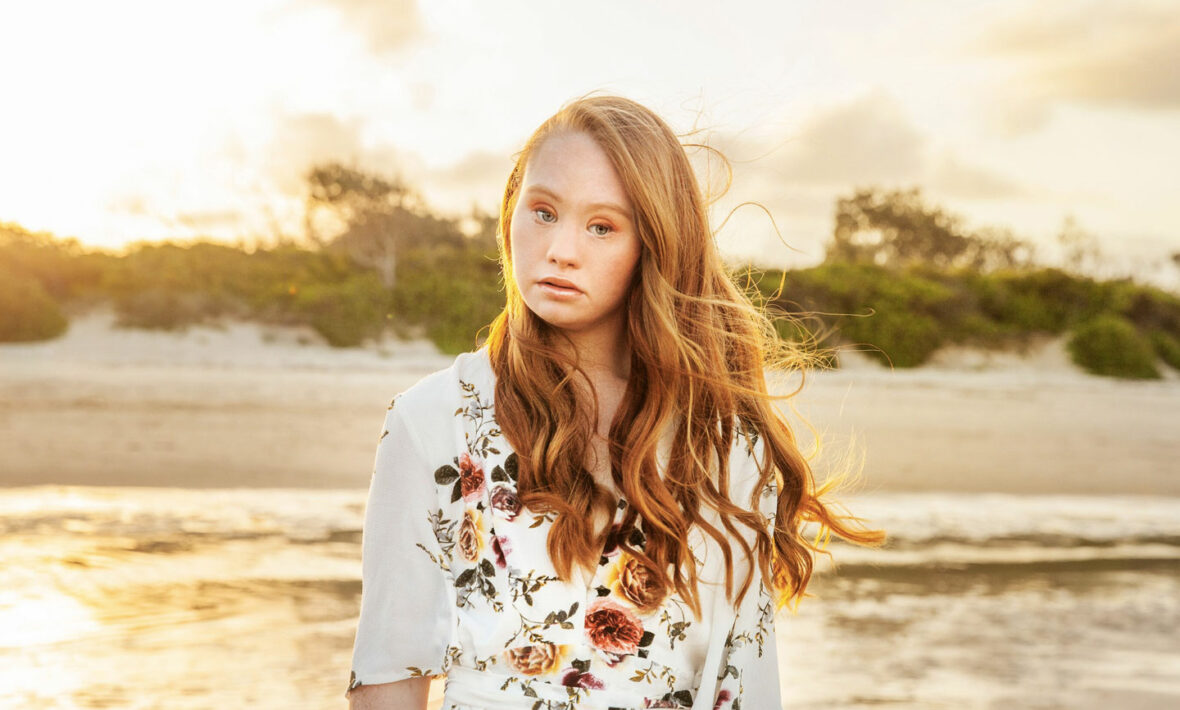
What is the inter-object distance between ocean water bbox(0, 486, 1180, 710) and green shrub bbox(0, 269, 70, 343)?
1223cm

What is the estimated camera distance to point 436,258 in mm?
23828

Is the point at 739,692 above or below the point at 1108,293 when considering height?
below

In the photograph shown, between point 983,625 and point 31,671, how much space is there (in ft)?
13.7

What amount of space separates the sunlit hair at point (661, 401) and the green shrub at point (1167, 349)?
22408 millimetres

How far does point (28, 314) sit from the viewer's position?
18.8 meters

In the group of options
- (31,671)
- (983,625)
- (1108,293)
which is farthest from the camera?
(1108,293)

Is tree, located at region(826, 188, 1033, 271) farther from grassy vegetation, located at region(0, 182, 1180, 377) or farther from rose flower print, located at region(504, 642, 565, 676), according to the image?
rose flower print, located at region(504, 642, 565, 676)

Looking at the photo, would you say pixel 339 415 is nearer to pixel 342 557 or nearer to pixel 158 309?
pixel 342 557

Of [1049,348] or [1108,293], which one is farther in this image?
[1108,293]

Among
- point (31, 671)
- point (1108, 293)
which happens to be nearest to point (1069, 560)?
point (31, 671)

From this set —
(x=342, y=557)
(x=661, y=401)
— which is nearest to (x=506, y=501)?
(x=661, y=401)

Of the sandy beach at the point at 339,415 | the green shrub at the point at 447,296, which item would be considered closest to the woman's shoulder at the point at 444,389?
the sandy beach at the point at 339,415

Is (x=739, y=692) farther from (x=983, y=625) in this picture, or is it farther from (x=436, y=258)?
(x=436, y=258)

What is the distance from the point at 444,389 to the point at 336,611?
3.67m
